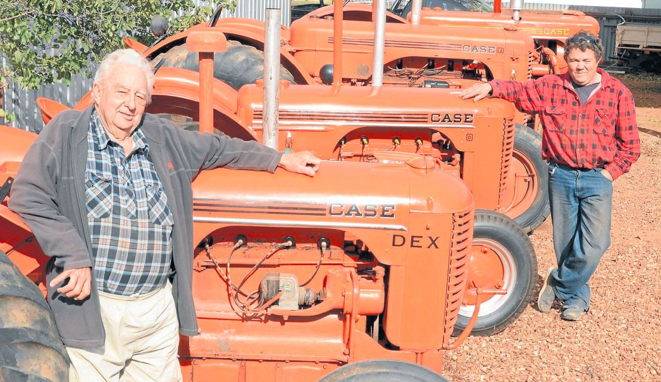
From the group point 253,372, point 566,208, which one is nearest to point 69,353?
point 253,372

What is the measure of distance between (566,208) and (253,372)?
2.49 metres

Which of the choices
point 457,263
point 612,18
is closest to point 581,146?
point 457,263

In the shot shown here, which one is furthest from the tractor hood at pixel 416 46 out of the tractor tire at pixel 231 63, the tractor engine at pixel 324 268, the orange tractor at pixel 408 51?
the tractor engine at pixel 324 268

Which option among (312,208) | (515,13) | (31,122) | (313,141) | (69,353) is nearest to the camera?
(69,353)

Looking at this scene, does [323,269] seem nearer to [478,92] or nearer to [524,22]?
[478,92]

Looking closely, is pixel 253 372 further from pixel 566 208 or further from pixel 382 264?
pixel 566 208

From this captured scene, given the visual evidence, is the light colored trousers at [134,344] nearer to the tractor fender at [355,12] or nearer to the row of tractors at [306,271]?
the row of tractors at [306,271]

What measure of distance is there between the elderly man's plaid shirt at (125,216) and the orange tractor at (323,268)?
419mm

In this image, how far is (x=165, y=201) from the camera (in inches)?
110

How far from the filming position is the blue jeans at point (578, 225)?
4.91 metres

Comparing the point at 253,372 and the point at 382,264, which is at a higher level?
the point at 382,264

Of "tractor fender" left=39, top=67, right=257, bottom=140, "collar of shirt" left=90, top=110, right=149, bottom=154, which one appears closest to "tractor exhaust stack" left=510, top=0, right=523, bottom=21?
"tractor fender" left=39, top=67, right=257, bottom=140

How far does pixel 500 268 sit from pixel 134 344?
2.63m

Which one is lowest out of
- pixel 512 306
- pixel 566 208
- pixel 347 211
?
pixel 512 306
